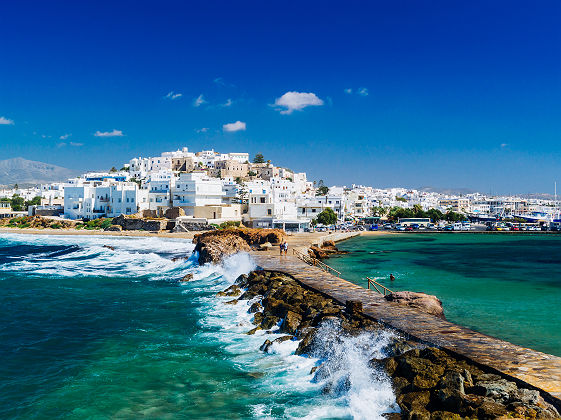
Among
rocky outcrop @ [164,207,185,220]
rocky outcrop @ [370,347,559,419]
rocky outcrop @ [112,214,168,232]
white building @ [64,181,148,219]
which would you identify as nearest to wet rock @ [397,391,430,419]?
rocky outcrop @ [370,347,559,419]

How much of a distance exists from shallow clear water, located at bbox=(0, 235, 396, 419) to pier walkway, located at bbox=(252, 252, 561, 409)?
1208mm

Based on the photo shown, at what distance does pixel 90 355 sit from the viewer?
12.1m

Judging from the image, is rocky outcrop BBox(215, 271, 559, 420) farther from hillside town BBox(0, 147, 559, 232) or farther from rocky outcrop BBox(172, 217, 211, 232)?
rocky outcrop BBox(172, 217, 211, 232)

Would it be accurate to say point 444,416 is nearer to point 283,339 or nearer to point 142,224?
point 283,339

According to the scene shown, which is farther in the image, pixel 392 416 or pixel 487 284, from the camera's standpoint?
pixel 487 284

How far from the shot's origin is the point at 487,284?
2484cm

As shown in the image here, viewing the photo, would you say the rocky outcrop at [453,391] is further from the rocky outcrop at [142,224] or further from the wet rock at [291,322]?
the rocky outcrop at [142,224]

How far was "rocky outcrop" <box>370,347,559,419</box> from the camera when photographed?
6684mm

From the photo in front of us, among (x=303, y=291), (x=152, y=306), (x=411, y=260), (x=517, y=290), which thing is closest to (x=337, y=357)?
(x=303, y=291)

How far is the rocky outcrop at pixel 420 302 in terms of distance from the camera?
13500mm

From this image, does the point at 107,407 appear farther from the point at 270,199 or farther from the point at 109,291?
the point at 270,199

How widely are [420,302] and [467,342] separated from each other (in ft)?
13.3

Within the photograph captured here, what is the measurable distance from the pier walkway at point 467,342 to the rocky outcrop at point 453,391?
0.98 feet

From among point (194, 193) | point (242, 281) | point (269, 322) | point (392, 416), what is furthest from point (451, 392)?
point (194, 193)
